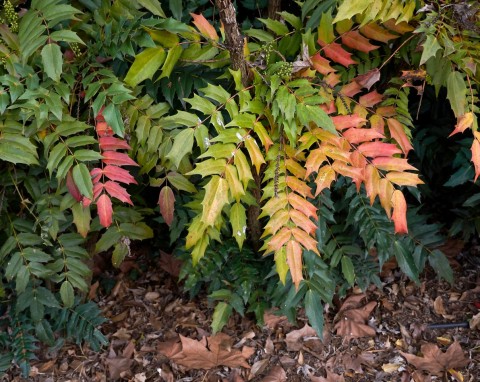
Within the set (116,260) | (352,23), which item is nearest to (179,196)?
(116,260)

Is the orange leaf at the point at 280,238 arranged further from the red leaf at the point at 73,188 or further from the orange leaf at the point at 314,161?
the red leaf at the point at 73,188

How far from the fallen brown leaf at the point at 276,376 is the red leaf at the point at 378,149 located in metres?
1.07

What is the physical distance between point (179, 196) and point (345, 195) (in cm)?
71

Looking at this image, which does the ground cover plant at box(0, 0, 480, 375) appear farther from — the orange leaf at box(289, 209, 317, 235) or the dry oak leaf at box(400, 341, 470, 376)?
the dry oak leaf at box(400, 341, 470, 376)

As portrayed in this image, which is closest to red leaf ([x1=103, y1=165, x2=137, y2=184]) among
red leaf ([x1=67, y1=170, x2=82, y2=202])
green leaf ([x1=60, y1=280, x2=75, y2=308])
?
red leaf ([x1=67, y1=170, x2=82, y2=202])

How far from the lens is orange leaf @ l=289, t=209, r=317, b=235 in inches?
65.7

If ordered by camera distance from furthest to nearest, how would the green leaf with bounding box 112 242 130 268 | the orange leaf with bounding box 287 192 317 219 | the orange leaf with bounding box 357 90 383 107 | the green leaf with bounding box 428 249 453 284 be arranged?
the green leaf with bounding box 428 249 453 284 → the green leaf with bounding box 112 242 130 268 → the orange leaf with bounding box 357 90 383 107 → the orange leaf with bounding box 287 192 317 219

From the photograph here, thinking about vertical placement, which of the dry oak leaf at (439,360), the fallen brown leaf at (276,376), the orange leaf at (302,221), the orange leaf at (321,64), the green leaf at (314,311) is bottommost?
the fallen brown leaf at (276,376)

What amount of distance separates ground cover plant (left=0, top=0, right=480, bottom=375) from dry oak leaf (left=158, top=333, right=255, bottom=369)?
0.12 metres

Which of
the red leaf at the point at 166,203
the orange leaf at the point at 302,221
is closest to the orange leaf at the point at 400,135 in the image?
the orange leaf at the point at 302,221

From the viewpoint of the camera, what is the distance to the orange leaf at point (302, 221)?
1.67m

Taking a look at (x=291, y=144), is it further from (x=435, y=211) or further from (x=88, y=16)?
(x=435, y=211)


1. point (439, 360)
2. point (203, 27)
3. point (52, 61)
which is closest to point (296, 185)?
point (203, 27)

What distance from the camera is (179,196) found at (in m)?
2.35
